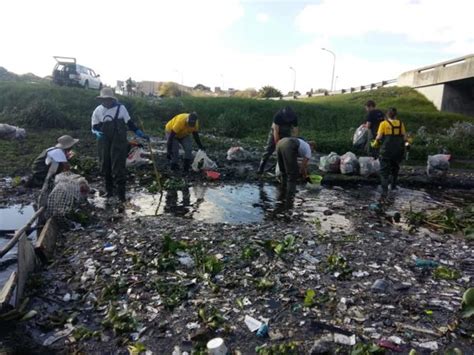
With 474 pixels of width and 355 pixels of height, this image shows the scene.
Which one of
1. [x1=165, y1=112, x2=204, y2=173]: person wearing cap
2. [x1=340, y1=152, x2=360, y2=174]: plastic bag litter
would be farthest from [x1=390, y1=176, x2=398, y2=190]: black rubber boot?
[x1=165, y1=112, x2=204, y2=173]: person wearing cap

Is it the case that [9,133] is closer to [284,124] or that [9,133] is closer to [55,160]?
[55,160]

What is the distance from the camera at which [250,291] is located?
4.00 metres

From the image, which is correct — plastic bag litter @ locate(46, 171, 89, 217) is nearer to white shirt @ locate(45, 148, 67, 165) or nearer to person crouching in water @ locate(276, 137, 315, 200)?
white shirt @ locate(45, 148, 67, 165)

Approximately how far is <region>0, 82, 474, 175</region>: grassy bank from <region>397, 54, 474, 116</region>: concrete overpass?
3.72 feet

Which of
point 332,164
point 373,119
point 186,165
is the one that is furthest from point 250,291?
point 373,119

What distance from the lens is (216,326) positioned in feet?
11.1

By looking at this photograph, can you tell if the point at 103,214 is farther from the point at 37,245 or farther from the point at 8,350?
the point at 8,350

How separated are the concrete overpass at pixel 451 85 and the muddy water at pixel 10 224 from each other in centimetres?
2403

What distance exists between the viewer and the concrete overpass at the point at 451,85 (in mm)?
23250

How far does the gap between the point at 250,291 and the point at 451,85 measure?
2768 cm

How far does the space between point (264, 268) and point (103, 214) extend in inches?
124

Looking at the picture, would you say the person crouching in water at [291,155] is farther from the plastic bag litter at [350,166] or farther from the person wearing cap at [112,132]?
the person wearing cap at [112,132]

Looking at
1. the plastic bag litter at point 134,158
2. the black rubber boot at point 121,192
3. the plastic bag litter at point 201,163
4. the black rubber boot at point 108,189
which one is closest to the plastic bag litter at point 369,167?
the plastic bag litter at point 201,163

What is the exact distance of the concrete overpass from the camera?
2325 cm
